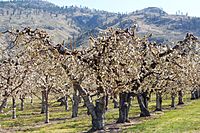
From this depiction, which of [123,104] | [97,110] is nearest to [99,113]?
[97,110]

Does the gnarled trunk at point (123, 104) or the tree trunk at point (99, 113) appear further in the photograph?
the gnarled trunk at point (123, 104)

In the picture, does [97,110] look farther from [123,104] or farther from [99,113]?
[123,104]

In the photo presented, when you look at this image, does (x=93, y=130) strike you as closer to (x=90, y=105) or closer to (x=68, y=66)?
(x=90, y=105)

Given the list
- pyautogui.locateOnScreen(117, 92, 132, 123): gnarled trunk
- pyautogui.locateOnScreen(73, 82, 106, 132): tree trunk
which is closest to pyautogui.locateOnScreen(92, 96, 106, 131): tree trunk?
pyautogui.locateOnScreen(73, 82, 106, 132): tree trunk

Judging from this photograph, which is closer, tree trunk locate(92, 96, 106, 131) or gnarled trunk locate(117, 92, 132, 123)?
tree trunk locate(92, 96, 106, 131)

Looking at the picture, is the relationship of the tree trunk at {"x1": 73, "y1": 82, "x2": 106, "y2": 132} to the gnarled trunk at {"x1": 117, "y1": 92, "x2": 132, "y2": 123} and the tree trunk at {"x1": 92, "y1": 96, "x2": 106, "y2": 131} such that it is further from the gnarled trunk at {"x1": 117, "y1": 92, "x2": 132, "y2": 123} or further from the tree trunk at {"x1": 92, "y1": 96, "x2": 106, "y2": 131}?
the gnarled trunk at {"x1": 117, "y1": 92, "x2": 132, "y2": 123}

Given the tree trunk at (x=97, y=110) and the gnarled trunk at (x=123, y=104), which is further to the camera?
the gnarled trunk at (x=123, y=104)

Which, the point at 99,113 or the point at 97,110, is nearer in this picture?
the point at 99,113

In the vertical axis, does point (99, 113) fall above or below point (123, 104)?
below

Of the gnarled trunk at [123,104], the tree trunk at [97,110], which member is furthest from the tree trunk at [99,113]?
the gnarled trunk at [123,104]

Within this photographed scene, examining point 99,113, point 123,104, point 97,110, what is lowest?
point 99,113

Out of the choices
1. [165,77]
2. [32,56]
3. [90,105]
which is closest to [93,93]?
[90,105]

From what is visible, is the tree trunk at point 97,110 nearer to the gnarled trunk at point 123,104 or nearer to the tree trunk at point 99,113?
the tree trunk at point 99,113

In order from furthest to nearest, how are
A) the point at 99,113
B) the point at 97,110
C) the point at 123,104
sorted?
the point at 123,104, the point at 97,110, the point at 99,113
